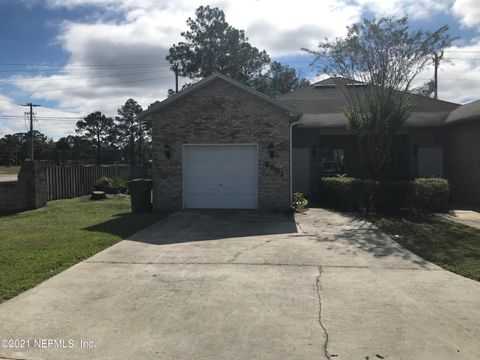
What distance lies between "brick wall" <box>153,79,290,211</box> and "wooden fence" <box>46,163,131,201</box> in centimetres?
715

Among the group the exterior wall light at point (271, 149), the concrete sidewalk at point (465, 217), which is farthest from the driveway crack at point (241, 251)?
the concrete sidewalk at point (465, 217)

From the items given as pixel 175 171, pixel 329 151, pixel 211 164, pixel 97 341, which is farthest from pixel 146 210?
pixel 97 341

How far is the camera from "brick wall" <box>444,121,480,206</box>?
1552 cm

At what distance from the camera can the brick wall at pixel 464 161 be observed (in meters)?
15.5

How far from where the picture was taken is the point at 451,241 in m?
9.05

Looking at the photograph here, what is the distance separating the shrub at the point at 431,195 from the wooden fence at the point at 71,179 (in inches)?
576

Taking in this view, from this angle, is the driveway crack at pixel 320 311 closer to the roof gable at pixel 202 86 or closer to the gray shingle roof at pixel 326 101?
the roof gable at pixel 202 86

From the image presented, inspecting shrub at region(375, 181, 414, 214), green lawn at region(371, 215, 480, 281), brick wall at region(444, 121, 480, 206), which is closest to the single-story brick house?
brick wall at region(444, 121, 480, 206)

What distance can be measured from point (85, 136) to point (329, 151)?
84528 mm

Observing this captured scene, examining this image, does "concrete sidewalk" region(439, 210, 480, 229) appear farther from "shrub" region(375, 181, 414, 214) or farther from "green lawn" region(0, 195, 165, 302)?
"green lawn" region(0, 195, 165, 302)

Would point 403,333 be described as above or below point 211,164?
below

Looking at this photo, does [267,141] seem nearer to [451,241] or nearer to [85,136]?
[451,241]

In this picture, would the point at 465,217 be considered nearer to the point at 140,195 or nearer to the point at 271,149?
the point at 271,149

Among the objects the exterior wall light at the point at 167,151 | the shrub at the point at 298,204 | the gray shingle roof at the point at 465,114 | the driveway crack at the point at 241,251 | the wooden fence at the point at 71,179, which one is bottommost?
the driveway crack at the point at 241,251
